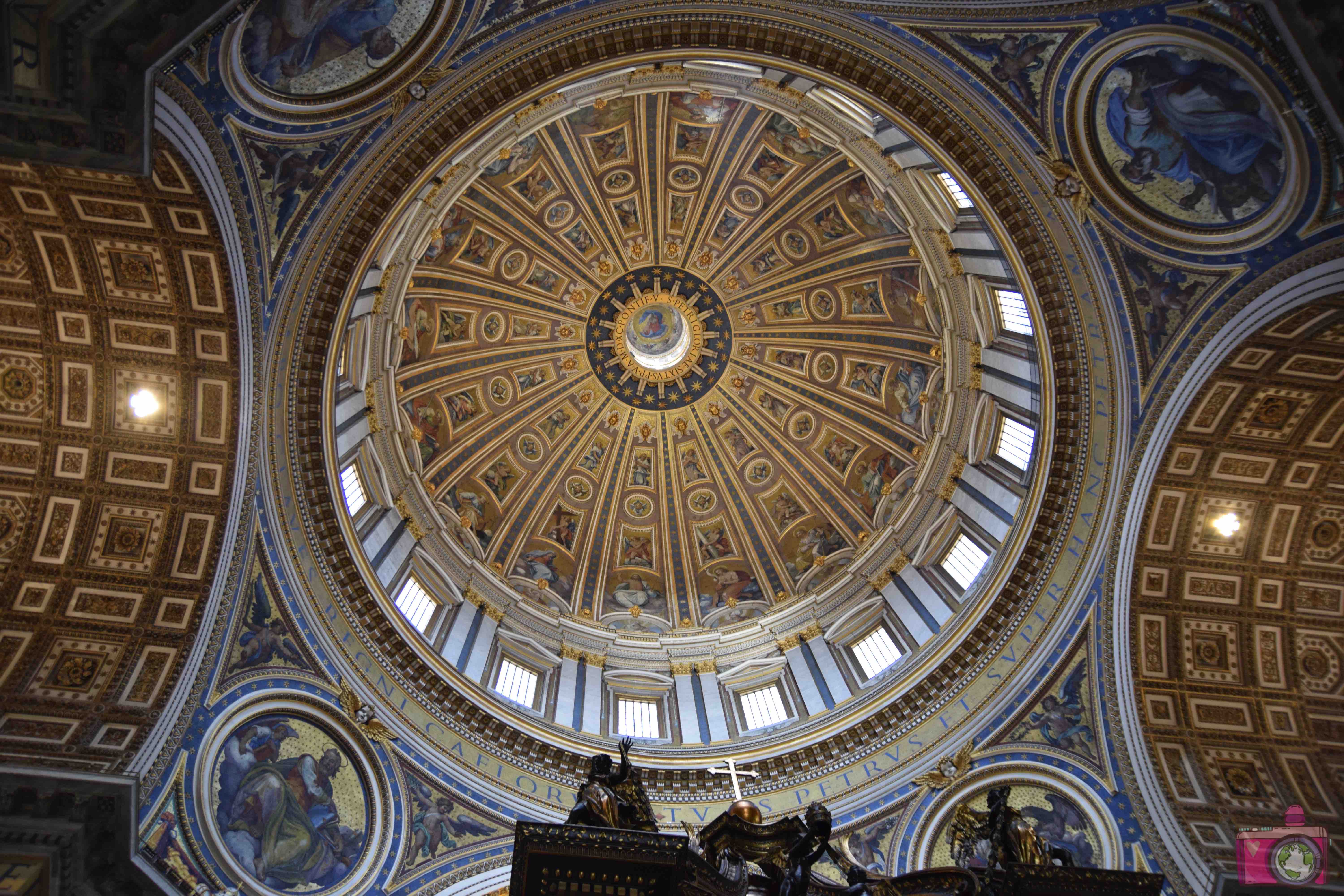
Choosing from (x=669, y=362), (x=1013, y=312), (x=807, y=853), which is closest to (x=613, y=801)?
(x=807, y=853)

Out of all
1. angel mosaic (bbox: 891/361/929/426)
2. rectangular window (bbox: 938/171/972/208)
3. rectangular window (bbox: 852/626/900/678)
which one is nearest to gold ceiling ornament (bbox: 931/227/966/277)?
rectangular window (bbox: 938/171/972/208)

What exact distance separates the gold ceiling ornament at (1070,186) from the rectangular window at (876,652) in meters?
12.2

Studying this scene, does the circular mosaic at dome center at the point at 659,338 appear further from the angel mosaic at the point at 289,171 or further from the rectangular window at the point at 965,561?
the angel mosaic at the point at 289,171

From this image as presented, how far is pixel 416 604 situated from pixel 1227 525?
18732 mm

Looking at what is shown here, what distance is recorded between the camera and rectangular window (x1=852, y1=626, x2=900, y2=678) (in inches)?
953

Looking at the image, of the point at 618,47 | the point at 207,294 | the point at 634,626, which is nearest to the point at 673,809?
the point at 634,626

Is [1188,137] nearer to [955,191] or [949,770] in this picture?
[955,191]

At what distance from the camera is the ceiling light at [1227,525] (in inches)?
703

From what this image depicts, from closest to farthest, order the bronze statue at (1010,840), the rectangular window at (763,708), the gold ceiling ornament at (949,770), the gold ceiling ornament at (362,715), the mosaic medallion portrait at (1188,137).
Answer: the bronze statue at (1010,840) < the mosaic medallion portrait at (1188,137) < the gold ceiling ornament at (362,715) < the gold ceiling ornament at (949,770) < the rectangular window at (763,708)

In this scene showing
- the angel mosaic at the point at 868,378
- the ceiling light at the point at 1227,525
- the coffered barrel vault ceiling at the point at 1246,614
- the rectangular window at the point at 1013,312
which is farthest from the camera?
the angel mosaic at the point at 868,378

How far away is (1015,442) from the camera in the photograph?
22.7 m

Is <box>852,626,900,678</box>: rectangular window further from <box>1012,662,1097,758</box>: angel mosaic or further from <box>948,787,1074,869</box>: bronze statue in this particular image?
<box>948,787,1074,869</box>: bronze statue

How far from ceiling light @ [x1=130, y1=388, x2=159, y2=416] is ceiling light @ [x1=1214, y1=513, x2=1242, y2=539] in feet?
66.1

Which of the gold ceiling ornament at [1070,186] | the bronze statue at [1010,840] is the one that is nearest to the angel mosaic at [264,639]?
the bronze statue at [1010,840]
